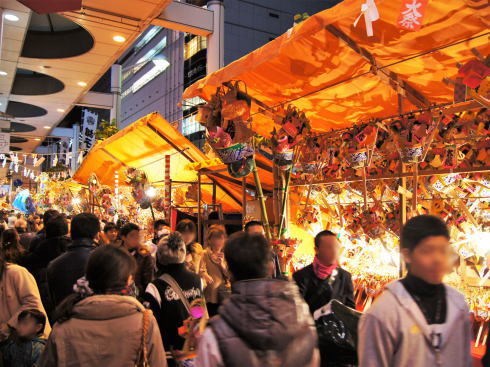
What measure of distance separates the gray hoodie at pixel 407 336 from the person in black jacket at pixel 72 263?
221 centimetres

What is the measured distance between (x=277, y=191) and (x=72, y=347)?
12.8 ft

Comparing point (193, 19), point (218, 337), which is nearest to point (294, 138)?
point (218, 337)

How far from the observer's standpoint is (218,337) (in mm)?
1595

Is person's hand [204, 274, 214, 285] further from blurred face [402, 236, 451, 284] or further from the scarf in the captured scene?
blurred face [402, 236, 451, 284]

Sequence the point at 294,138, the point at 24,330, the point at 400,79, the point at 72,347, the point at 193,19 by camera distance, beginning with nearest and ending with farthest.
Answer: the point at 72,347, the point at 24,330, the point at 400,79, the point at 294,138, the point at 193,19

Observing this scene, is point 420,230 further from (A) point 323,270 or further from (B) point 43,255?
(B) point 43,255

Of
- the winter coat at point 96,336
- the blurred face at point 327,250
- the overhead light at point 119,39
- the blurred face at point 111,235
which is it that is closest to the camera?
the winter coat at point 96,336

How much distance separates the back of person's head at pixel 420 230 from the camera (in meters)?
1.83

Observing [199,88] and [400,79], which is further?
[199,88]

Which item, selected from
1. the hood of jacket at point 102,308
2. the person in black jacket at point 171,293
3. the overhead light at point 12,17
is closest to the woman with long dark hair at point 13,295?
the person in black jacket at point 171,293

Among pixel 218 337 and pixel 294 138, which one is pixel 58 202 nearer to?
pixel 294 138

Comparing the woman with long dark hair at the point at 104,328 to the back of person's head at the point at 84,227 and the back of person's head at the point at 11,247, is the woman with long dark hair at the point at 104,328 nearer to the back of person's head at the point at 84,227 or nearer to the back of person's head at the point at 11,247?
the back of person's head at the point at 84,227

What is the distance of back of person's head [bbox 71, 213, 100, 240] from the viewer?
3375mm

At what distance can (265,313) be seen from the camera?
1586 millimetres
